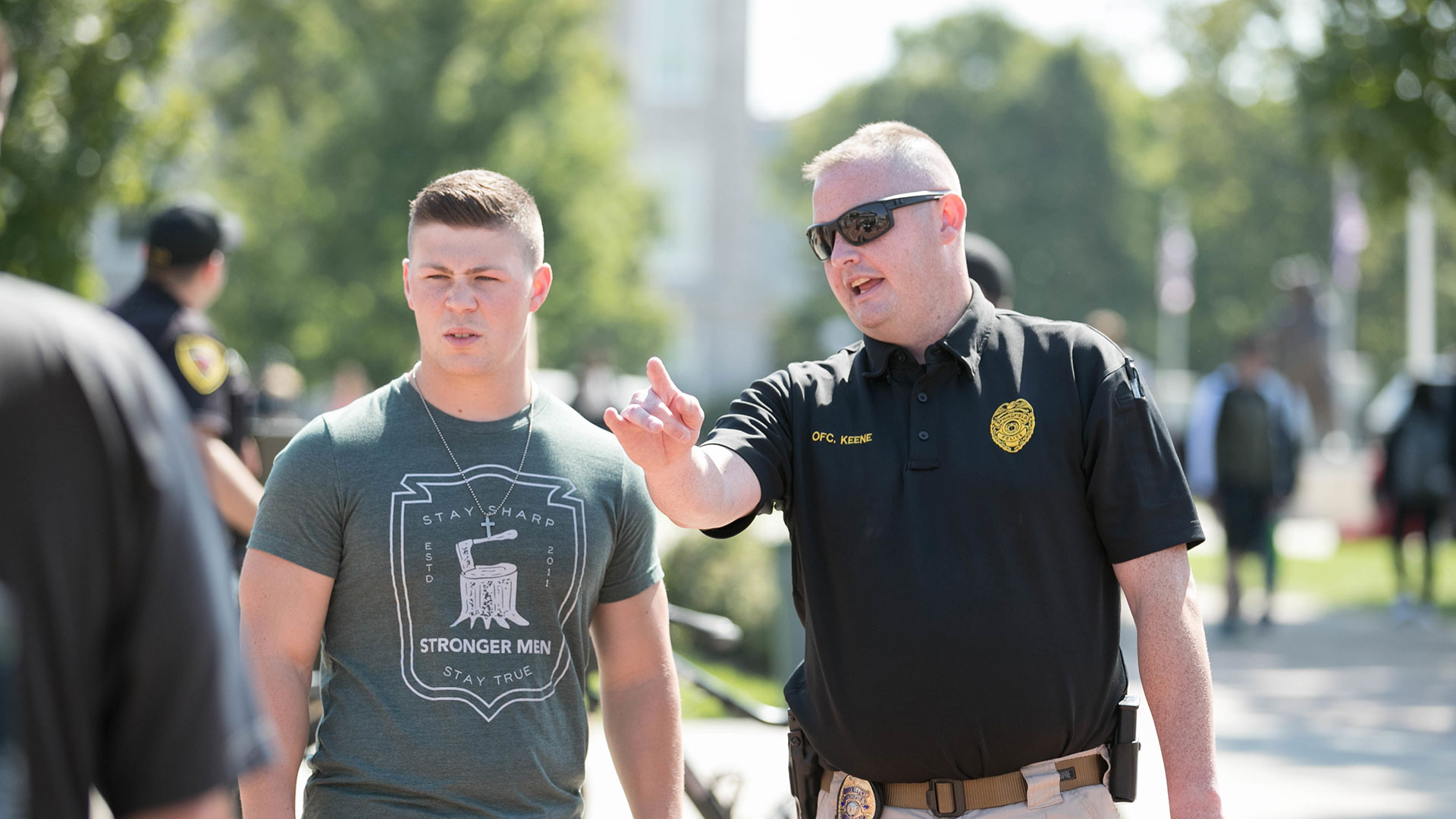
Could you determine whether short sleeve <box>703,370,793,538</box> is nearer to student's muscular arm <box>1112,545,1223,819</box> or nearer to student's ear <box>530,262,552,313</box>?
student's ear <box>530,262,552,313</box>

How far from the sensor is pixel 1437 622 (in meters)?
13.4

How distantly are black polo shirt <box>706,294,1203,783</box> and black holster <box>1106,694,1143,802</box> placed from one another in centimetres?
3

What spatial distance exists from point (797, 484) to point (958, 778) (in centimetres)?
70

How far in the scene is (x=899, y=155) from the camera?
3408 mm

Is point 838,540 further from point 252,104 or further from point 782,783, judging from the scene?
point 252,104

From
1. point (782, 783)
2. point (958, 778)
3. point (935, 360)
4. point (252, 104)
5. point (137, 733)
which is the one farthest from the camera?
point (252, 104)

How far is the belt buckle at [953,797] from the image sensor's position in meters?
3.11

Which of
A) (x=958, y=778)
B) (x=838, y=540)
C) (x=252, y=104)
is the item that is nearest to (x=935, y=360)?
(x=838, y=540)

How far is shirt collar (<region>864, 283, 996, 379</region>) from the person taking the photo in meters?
3.31

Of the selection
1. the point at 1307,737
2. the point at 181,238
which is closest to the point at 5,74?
the point at 181,238

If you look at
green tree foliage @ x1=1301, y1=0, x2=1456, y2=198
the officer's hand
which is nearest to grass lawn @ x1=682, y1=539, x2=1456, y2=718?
green tree foliage @ x1=1301, y1=0, x2=1456, y2=198

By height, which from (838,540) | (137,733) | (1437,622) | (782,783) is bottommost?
(1437,622)

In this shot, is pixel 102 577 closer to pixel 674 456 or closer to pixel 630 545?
pixel 674 456

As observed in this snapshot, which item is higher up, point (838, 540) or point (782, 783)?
point (838, 540)
